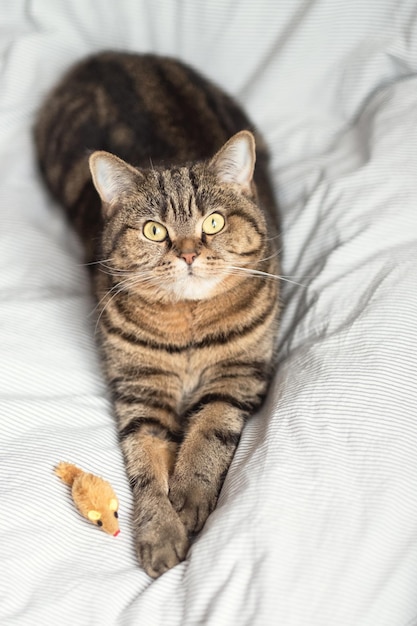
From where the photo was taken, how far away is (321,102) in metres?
2.40

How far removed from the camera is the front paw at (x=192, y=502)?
1589mm

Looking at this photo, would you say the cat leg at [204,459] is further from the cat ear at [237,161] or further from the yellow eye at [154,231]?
the cat ear at [237,161]

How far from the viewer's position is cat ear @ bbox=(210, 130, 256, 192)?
1.73 meters

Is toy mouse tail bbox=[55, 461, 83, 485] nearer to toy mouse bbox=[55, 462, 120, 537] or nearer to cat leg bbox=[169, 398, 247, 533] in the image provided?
toy mouse bbox=[55, 462, 120, 537]

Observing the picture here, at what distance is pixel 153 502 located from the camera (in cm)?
161

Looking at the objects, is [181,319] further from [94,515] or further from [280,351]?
[94,515]

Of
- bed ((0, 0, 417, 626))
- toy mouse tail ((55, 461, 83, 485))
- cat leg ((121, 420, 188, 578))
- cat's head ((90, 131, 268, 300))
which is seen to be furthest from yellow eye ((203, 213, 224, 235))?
toy mouse tail ((55, 461, 83, 485))

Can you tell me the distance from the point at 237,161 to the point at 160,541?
95cm

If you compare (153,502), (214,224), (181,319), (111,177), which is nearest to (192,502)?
(153,502)

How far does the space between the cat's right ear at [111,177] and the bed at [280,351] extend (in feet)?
1.40

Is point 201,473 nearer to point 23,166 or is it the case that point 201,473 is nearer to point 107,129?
point 107,129

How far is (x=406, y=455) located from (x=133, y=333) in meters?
0.77

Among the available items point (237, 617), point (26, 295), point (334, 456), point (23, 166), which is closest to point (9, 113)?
point (23, 166)

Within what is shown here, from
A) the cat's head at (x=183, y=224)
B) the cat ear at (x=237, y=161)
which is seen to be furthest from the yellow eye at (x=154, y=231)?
the cat ear at (x=237, y=161)
